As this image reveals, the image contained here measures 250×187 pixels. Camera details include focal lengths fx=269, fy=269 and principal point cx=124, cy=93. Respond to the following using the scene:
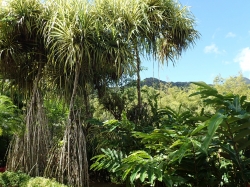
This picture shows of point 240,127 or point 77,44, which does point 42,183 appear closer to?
point 77,44

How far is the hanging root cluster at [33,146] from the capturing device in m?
3.92

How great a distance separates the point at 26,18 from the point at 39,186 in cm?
236

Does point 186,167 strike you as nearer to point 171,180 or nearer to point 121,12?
point 171,180

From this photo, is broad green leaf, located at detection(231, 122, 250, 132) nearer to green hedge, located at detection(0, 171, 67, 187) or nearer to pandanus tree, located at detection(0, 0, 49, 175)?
green hedge, located at detection(0, 171, 67, 187)

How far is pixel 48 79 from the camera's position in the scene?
4.43 m

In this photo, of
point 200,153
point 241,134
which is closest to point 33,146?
point 200,153

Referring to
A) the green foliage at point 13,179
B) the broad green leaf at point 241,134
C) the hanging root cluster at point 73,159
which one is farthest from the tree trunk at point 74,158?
the broad green leaf at point 241,134

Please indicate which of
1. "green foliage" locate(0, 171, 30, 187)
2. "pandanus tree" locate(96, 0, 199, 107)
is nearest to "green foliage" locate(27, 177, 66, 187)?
"green foliage" locate(0, 171, 30, 187)

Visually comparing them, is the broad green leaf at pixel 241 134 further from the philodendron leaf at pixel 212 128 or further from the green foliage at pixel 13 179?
the green foliage at pixel 13 179

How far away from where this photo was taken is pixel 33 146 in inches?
154

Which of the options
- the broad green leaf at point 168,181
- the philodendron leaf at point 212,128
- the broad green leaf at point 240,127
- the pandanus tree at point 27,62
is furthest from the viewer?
the pandanus tree at point 27,62

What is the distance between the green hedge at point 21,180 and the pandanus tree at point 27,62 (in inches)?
7.3

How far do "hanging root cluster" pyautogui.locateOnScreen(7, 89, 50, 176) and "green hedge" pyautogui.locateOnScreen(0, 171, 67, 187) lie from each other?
0.58 feet

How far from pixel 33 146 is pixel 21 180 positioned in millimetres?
491
